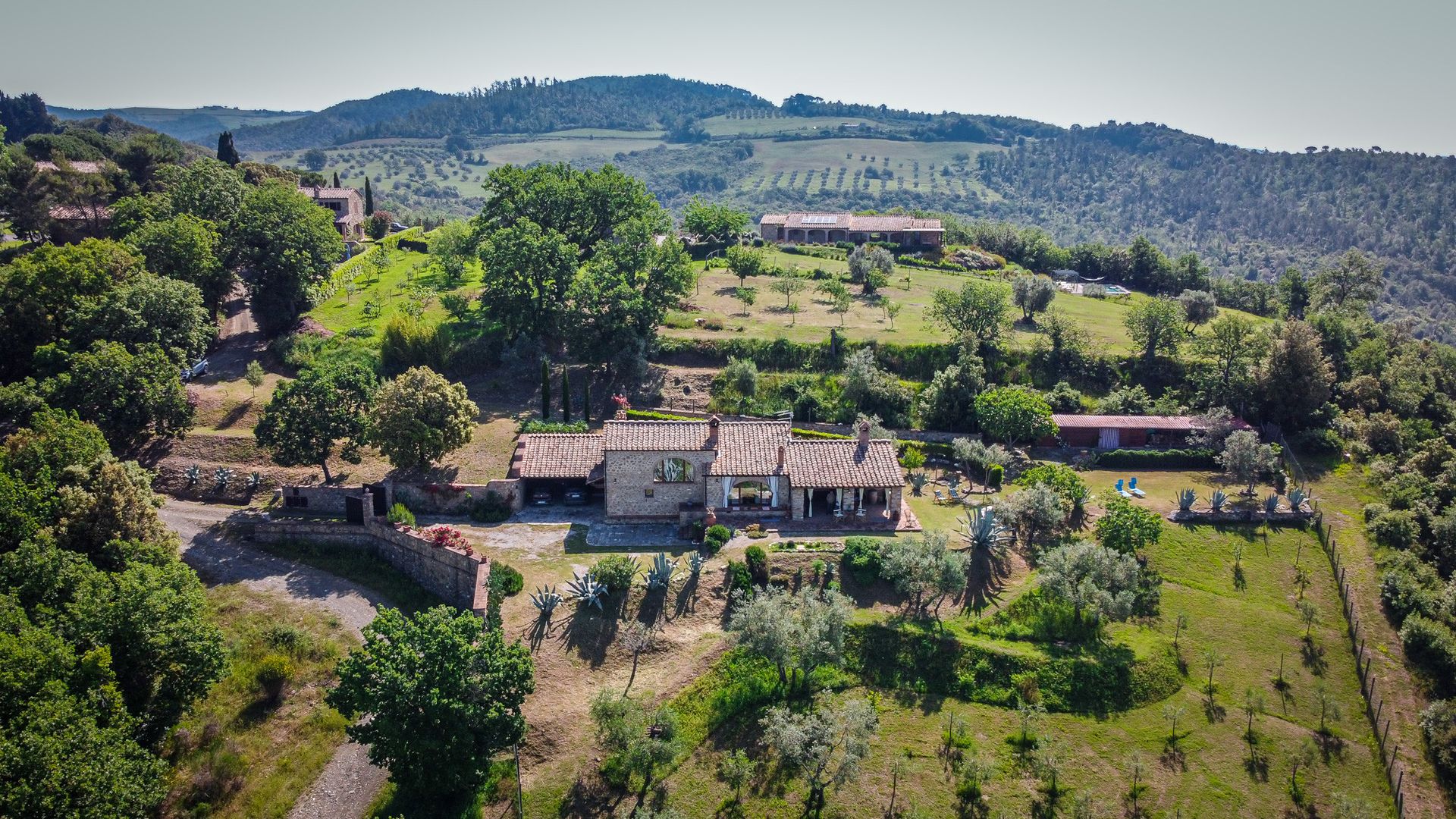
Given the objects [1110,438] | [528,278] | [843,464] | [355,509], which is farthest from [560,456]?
[1110,438]

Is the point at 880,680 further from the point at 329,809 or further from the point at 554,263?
the point at 554,263

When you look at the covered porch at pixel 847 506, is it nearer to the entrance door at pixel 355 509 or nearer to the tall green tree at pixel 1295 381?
the entrance door at pixel 355 509

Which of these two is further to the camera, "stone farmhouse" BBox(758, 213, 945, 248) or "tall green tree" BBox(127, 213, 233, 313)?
"stone farmhouse" BBox(758, 213, 945, 248)

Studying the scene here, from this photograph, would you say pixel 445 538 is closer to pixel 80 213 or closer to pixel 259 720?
pixel 259 720

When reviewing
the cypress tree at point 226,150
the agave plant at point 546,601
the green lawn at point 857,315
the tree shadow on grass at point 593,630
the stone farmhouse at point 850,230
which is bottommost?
the tree shadow on grass at point 593,630

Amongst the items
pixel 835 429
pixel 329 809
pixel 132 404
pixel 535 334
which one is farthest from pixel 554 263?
pixel 329 809

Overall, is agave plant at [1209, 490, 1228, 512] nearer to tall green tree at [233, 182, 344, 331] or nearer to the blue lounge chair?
the blue lounge chair

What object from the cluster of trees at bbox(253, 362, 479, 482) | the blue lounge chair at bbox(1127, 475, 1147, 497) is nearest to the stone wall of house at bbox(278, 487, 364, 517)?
the cluster of trees at bbox(253, 362, 479, 482)

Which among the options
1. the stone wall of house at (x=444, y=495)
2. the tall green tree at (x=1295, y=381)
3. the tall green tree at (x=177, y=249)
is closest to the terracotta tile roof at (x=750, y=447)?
the stone wall of house at (x=444, y=495)
